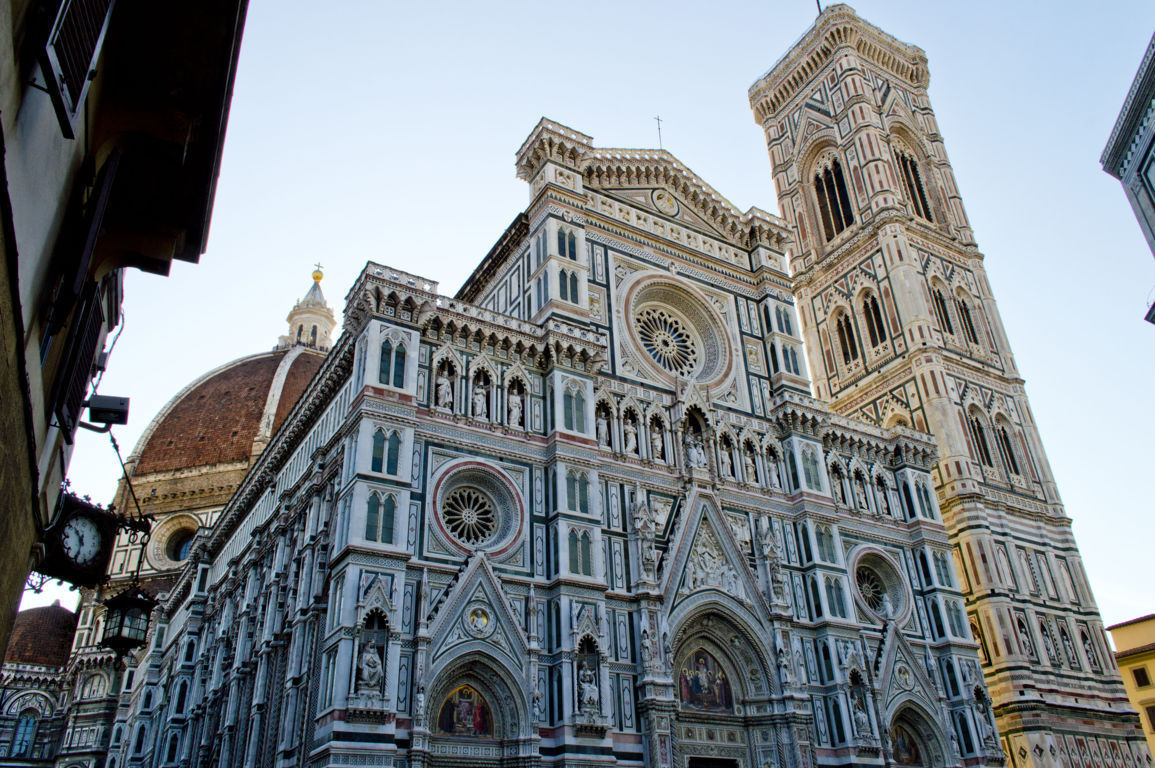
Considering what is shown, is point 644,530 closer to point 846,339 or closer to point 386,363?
point 386,363

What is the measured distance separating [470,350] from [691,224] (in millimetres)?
12420

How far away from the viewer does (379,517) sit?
837 inches

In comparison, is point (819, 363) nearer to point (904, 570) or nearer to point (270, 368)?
point (904, 570)

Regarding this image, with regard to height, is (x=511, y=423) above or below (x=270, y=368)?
below

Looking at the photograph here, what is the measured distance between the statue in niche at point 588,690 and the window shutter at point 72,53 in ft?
58.7

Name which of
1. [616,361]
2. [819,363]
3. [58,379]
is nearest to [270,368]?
[819,363]

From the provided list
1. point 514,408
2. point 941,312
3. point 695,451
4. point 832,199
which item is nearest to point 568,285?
point 514,408

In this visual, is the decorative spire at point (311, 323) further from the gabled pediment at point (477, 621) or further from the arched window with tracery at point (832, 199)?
the gabled pediment at point (477, 621)

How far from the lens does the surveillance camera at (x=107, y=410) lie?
34.6 feet

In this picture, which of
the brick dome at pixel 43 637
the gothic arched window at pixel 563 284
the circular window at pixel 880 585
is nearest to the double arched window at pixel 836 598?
the circular window at pixel 880 585

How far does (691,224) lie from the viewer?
111 ft

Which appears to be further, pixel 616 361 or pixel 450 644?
pixel 616 361

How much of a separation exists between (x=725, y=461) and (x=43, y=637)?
5177 cm

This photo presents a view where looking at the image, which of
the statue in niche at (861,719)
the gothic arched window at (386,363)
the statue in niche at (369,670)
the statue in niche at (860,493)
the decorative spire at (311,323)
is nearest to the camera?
the statue in niche at (369,670)
